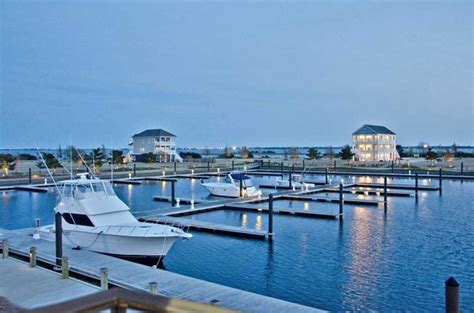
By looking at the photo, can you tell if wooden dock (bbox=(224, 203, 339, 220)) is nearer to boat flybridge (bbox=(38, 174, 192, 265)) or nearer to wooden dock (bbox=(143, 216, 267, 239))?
wooden dock (bbox=(143, 216, 267, 239))

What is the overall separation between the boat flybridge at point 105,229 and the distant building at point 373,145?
230 ft

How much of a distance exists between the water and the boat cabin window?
3.62 m

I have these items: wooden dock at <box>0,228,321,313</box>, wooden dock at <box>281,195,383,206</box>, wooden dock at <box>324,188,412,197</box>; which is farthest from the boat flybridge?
wooden dock at <box>324,188,412,197</box>

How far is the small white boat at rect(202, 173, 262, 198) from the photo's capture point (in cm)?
3663

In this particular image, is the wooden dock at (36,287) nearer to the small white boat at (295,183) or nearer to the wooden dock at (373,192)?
the small white boat at (295,183)

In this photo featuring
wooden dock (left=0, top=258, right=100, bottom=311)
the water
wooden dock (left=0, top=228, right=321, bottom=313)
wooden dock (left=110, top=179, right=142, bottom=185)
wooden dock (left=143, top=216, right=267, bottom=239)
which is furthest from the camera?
wooden dock (left=110, top=179, right=142, bottom=185)

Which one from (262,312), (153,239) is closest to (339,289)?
(262,312)

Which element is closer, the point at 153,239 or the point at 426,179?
the point at 153,239

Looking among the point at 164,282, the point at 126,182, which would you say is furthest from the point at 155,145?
the point at 164,282

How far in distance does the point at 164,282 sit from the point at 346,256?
8.91m

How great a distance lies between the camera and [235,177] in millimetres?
37312

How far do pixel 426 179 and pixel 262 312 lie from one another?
48.2m

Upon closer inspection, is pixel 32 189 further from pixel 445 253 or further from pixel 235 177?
pixel 445 253

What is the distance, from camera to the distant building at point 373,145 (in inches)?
3228
